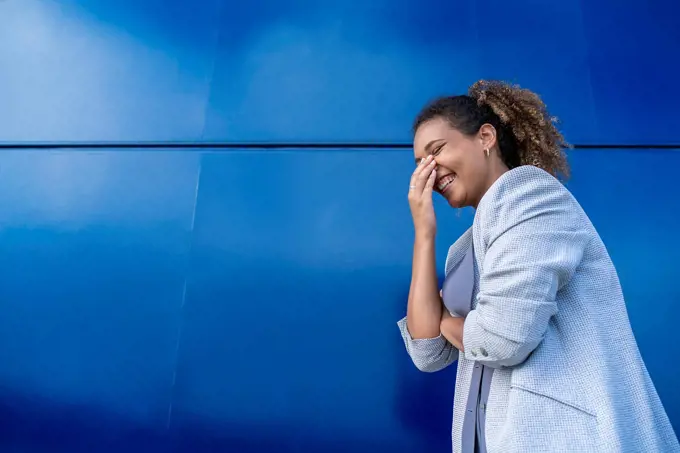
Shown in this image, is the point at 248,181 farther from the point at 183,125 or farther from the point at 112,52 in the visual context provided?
the point at 112,52

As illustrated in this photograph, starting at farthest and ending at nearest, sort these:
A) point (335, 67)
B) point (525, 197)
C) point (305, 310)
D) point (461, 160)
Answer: point (335, 67), point (305, 310), point (461, 160), point (525, 197)

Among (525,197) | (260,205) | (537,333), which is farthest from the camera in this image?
(260,205)

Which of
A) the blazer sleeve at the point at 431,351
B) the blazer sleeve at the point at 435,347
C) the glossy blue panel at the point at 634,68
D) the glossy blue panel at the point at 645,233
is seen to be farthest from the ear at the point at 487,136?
the glossy blue panel at the point at 634,68

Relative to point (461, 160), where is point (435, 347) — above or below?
below

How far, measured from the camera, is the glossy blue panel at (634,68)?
197 cm

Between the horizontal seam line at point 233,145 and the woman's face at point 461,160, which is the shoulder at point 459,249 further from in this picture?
the horizontal seam line at point 233,145

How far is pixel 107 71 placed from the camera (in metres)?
2.16

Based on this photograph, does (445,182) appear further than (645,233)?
No

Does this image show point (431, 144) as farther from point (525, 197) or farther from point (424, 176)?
point (525, 197)

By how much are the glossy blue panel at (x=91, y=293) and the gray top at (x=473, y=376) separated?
1.04 meters

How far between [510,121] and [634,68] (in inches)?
37.8

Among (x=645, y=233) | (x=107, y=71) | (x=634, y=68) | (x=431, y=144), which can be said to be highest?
(x=634, y=68)

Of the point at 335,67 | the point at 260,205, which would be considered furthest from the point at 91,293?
the point at 335,67

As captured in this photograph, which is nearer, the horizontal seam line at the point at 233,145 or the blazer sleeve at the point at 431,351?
the blazer sleeve at the point at 431,351
